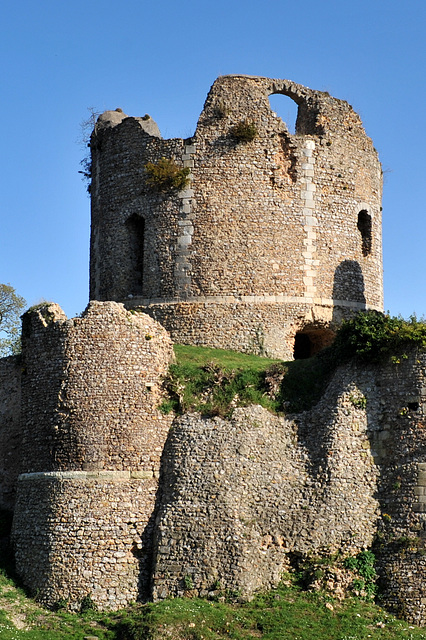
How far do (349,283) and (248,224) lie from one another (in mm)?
3405

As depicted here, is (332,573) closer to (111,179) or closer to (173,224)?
(173,224)

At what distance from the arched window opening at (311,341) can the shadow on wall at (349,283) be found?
986 mm

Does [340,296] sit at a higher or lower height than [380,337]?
higher

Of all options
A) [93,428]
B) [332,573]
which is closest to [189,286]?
[93,428]

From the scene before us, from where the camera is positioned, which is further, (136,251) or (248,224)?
(136,251)

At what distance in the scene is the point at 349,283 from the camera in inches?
1187

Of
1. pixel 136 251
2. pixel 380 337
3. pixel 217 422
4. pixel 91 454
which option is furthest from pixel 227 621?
pixel 136 251

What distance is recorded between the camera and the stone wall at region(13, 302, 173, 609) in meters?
23.4

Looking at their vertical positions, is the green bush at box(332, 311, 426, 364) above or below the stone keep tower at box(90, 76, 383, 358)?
below

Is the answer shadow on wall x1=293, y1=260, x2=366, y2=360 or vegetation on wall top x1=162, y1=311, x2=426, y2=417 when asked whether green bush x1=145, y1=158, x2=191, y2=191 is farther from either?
vegetation on wall top x1=162, y1=311, x2=426, y2=417

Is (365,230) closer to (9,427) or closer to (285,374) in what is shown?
(285,374)

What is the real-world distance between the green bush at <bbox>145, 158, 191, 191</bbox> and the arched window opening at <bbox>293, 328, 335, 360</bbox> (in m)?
5.26

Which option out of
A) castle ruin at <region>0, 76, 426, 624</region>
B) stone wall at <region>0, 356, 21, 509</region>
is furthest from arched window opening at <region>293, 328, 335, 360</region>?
stone wall at <region>0, 356, 21, 509</region>

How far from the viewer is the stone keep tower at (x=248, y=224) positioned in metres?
28.9
